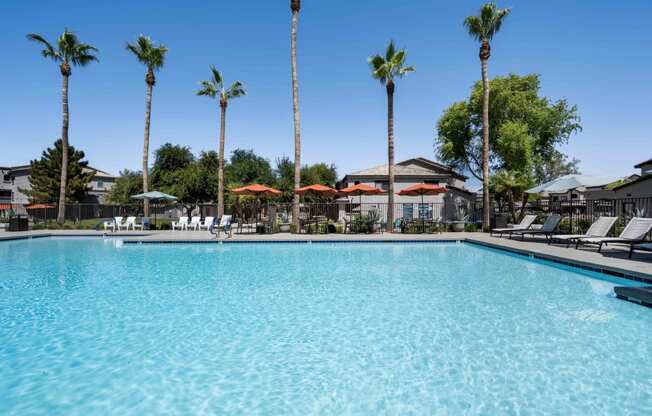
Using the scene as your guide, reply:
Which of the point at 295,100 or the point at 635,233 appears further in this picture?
the point at 295,100

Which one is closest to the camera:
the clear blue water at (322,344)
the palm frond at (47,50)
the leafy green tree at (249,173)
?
the clear blue water at (322,344)

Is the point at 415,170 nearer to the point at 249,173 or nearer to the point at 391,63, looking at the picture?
the point at 391,63

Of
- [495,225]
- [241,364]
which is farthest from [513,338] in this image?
[495,225]

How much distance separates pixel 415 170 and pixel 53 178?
39.8 m

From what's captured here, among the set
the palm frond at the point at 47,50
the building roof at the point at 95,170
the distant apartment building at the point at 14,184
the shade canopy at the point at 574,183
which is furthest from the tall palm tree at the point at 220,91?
the building roof at the point at 95,170

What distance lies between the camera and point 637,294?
6.24 metres

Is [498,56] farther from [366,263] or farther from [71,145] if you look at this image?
[71,145]

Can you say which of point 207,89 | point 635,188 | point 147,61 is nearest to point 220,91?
point 207,89

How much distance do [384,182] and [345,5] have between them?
1634cm

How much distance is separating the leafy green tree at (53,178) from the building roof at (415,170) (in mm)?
31668

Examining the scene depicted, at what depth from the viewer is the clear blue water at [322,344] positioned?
3240 mm

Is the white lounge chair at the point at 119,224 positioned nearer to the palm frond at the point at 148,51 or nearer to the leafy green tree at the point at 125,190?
the palm frond at the point at 148,51

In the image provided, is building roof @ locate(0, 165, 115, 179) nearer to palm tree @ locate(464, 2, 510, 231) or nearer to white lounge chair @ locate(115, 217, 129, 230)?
white lounge chair @ locate(115, 217, 129, 230)

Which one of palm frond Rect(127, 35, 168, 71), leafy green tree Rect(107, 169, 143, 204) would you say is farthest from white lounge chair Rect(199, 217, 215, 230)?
leafy green tree Rect(107, 169, 143, 204)
